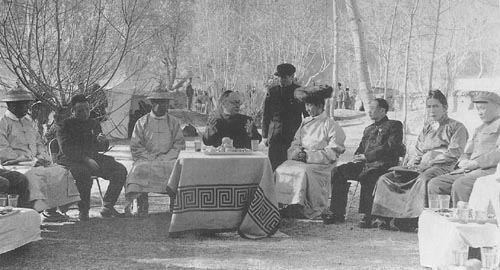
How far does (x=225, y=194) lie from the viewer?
5.95 m

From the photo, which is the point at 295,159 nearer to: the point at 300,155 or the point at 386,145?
the point at 300,155

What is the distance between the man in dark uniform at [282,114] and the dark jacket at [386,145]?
107 centimetres

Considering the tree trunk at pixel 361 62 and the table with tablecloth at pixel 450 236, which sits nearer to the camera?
the table with tablecloth at pixel 450 236

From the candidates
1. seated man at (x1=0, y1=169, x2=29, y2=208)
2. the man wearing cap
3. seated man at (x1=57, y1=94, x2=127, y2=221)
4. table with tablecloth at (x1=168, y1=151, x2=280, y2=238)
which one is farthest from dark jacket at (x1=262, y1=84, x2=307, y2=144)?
seated man at (x1=0, y1=169, x2=29, y2=208)

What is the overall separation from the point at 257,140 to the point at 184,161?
3.57ft

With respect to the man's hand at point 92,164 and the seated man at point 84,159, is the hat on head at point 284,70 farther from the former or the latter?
the man's hand at point 92,164

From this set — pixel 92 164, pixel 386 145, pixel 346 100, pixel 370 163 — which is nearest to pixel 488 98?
pixel 386 145

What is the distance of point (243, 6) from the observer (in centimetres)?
2980

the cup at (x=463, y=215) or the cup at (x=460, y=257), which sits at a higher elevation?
the cup at (x=463, y=215)

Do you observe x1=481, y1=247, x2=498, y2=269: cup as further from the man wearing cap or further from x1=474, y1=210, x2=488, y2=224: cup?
the man wearing cap

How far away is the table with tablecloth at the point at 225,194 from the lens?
586 centimetres

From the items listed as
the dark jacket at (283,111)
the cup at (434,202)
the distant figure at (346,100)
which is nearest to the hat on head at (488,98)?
the cup at (434,202)

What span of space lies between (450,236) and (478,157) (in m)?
1.79

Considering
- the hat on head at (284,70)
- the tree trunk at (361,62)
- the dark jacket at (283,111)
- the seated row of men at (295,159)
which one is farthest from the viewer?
the tree trunk at (361,62)
